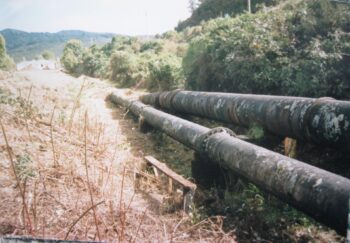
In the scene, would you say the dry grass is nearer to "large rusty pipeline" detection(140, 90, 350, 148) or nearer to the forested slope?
"large rusty pipeline" detection(140, 90, 350, 148)

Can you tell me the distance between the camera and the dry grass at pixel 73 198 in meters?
2.92

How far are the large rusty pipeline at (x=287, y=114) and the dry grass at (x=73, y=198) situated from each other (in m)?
1.86

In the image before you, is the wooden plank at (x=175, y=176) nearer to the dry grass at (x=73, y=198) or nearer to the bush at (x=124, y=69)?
the dry grass at (x=73, y=198)

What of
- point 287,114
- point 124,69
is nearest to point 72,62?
point 124,69

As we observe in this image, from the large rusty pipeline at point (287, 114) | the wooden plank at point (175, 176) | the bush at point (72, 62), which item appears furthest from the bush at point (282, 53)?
the bush at point (72, 62)

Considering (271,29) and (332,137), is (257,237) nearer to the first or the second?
(332,137)

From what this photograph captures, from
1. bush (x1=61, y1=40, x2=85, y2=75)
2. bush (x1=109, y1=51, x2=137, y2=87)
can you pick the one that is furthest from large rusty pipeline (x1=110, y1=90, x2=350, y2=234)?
bush (x1=61, y1=40, x2=85, y2=75)

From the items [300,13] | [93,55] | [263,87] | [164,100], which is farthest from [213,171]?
[93,55]

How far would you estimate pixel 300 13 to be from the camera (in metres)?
8.69

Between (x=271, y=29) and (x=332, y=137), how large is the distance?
5709 mm

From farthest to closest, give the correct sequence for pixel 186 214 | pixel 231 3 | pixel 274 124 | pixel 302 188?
pixel 231 3 < pixel 274 124 < pixel 186 214 < pixel 302 188

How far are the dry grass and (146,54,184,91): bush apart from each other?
27.4 ft

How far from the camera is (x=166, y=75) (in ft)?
50.1

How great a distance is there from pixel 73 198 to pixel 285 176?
8.72ft
